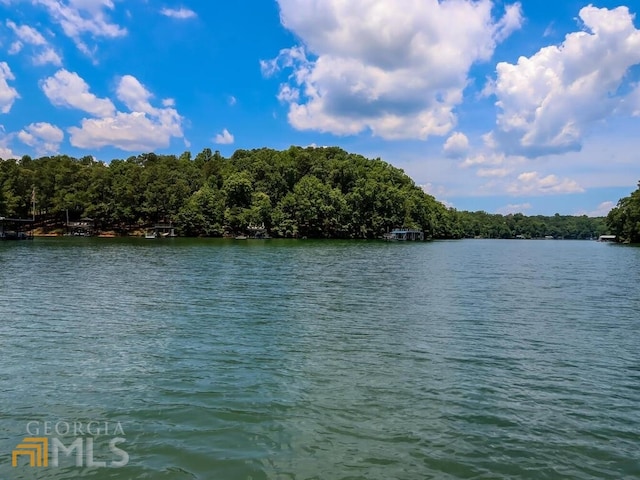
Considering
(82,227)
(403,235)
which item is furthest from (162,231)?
(403,235)

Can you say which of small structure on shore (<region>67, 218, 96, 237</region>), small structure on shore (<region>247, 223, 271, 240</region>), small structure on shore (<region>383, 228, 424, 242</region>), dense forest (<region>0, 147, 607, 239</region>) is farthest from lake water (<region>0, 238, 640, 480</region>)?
small structure on shore (<region>67, 218, 96, 237</region>)

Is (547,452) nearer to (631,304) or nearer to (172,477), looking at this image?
(172,477)

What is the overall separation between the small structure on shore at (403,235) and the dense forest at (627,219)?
217 ft

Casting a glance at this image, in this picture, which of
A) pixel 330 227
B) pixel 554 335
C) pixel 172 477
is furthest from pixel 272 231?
pixel 172 477

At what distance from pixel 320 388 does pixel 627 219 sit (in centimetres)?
16354

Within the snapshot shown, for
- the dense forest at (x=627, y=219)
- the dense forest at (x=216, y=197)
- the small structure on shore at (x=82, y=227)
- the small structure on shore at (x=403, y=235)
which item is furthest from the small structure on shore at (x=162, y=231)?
the dense forest at (x=627, y=219)

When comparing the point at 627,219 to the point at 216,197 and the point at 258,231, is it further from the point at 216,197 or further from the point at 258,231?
the point at 216,197

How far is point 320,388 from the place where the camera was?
40.8 ft

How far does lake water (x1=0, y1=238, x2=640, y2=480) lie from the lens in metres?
8.70

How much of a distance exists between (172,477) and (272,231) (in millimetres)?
145750

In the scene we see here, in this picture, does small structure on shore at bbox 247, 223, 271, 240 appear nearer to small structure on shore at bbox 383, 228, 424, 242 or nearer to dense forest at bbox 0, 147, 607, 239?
dense forest at bbox 0, 147, 607, 239

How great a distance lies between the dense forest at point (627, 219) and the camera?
138 m

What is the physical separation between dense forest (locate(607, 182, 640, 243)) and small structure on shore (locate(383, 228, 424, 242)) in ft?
217

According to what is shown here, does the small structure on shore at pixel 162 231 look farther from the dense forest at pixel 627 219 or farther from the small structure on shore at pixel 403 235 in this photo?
the dense forest at pixel 627 219
